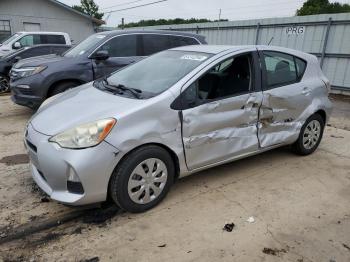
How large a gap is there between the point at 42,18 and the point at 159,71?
64.5ft

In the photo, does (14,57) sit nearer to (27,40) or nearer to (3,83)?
(3,83)

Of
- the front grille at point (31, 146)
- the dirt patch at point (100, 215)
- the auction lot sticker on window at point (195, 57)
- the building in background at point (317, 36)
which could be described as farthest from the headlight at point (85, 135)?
the building in background at point (317, 36)

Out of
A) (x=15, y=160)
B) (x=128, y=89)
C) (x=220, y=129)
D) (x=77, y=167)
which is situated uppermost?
(x=128, y=89)

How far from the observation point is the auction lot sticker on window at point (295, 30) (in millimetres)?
11727

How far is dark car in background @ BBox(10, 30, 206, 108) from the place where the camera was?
21.4 ft

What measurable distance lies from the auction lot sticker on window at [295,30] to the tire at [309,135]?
25.2 ft

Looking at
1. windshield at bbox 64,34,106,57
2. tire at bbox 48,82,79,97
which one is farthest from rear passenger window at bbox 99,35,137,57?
tire at bbox 48,82,79,97

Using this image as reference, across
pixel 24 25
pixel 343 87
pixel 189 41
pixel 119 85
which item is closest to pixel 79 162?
pixel 119 85

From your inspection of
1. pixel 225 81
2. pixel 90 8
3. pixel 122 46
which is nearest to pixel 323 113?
pixel 225 81

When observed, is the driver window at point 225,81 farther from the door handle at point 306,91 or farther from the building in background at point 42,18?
the building in background at point 42,18

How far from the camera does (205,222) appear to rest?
10.8 feet

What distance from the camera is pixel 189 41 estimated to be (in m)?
7.90

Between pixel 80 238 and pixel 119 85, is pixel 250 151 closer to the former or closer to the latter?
pixel 119 85

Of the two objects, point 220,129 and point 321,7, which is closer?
point 220,129
